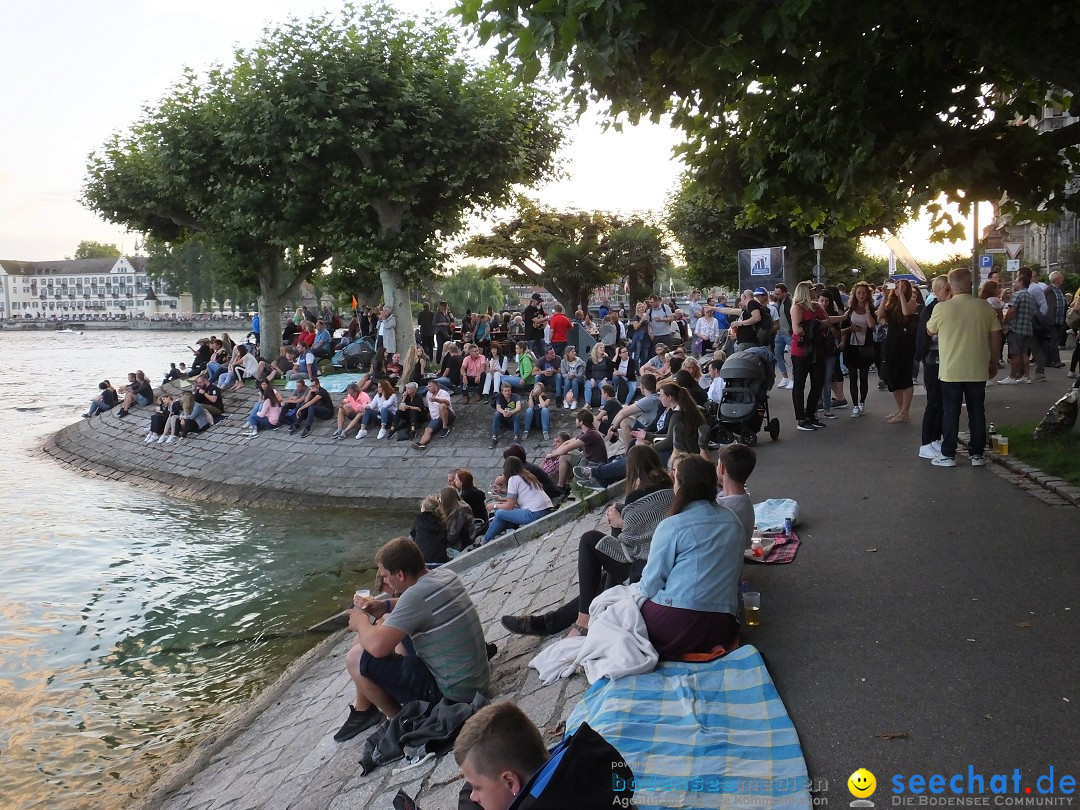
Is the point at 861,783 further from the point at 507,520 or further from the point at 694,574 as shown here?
the point at 507,520

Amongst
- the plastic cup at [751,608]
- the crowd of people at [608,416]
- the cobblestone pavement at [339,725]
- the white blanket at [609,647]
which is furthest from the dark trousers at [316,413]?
the plastic cup at [751,608]

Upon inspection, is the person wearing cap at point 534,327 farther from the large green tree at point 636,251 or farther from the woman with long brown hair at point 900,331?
the large green tree at point 636,251

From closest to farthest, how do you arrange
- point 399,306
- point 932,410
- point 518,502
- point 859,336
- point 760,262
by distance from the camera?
1. point 932,410
2. point 518,502
3. point 859,336
4. point 760,262
5. point 399,306

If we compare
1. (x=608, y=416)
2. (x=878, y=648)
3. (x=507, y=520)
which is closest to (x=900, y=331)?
(x=507, y=520)

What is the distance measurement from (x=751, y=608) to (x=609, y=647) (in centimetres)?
107

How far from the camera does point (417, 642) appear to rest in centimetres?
568

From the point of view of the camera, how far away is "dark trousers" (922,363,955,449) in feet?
31.3

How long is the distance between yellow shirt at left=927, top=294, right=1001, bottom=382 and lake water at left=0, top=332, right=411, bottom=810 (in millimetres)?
7540

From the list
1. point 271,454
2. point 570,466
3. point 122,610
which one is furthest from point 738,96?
point 271,454

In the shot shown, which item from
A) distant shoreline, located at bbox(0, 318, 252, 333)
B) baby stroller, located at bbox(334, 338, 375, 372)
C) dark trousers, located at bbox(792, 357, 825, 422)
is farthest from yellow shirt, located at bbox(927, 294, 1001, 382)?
distant shoreline, located at bbox(0, 318, 252, 333)

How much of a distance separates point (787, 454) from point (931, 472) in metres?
1.87

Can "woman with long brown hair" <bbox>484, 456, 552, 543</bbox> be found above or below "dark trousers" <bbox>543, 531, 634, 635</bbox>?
below

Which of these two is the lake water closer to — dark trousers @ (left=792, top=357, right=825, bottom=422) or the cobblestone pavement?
the cobblestone pavement

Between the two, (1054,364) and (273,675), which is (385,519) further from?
(1054,364)
